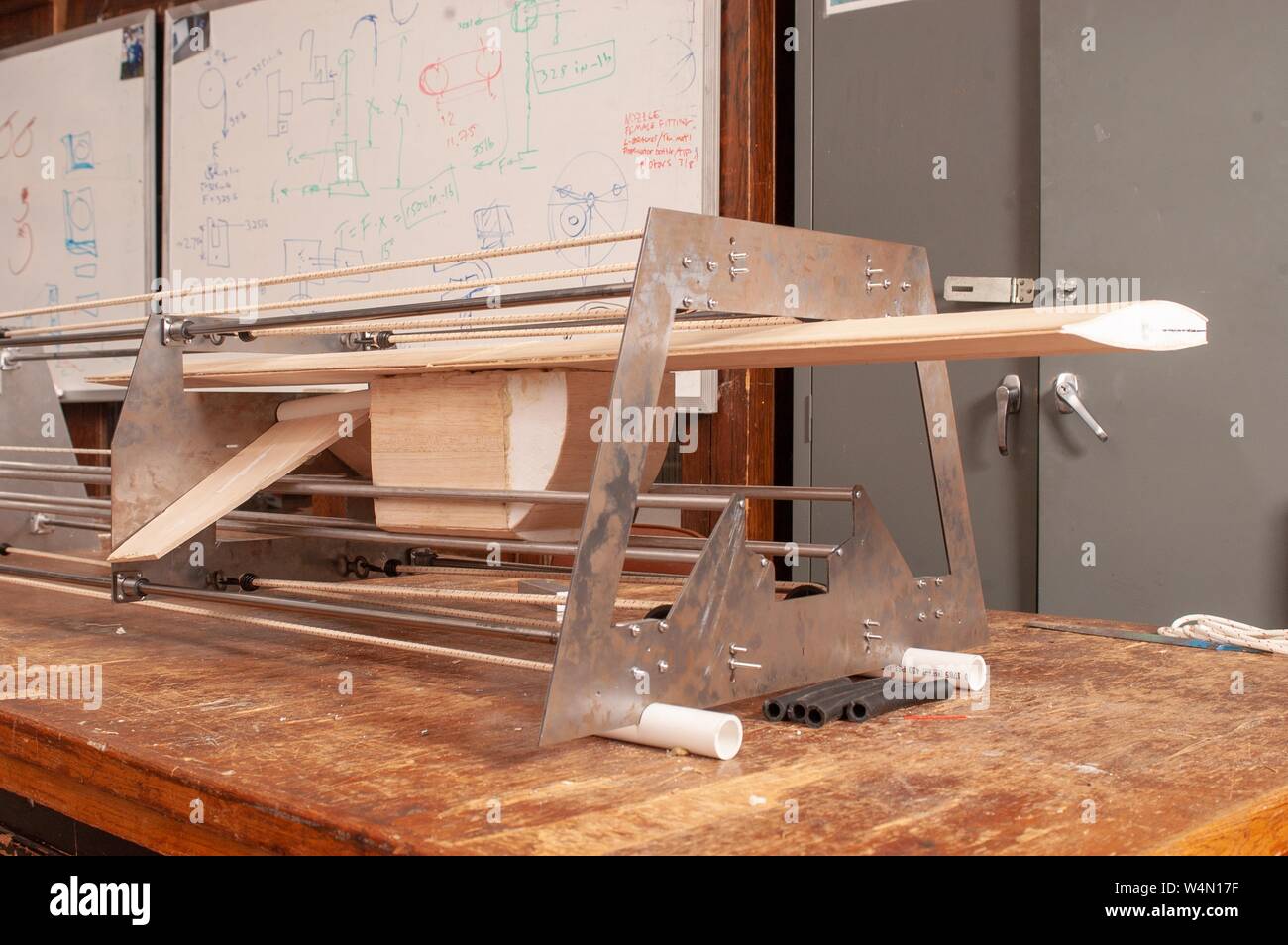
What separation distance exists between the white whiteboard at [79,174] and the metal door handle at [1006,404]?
2.92 metres

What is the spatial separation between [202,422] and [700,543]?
2.32 ft

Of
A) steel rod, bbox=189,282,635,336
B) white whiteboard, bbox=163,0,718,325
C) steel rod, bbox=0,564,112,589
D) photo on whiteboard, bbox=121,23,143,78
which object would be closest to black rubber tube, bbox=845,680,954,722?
steel rod, bbox=189,282,635,336

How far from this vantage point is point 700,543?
1.53m

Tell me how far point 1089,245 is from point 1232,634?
Result: 38.3 inches

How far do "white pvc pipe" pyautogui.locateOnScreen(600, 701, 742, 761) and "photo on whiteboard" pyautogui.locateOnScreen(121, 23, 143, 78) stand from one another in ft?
12.4

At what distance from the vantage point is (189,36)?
386cm

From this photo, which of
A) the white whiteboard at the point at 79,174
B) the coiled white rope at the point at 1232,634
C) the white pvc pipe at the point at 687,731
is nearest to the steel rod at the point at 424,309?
the white pvc pipe at the point at 687,731

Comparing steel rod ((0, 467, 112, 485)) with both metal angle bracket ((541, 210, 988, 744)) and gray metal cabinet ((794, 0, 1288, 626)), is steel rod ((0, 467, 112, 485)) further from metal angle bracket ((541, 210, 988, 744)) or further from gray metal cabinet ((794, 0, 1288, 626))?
gray metal cabinet ((794, 0, 1288, 626))

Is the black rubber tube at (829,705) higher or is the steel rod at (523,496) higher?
the steel rod at (523,496)

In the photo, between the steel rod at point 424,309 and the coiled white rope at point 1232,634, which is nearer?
the steel rod at point 424,309

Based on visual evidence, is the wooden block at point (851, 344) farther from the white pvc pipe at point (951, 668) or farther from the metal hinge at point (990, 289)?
the metal hinge at point (990, 289)

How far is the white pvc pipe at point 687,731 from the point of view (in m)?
0.92
